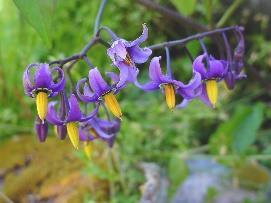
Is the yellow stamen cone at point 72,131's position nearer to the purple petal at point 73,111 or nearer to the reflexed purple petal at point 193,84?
the purple petal at point 73,111

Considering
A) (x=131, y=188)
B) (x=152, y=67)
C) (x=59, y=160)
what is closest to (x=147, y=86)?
(x=152, y=67)

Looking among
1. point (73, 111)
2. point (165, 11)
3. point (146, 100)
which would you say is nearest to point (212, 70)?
point (73, 111)

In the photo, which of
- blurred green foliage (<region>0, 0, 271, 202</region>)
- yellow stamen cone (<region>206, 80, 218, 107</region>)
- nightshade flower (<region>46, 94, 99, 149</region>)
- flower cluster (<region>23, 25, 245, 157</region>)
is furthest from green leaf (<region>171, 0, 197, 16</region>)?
nightshade flower (<region>46, 94, 99, 149</region>)

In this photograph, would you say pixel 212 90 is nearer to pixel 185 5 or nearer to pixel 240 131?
pixel 185 5

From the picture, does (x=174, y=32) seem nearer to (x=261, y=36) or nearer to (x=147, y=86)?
(x=261, y=36)

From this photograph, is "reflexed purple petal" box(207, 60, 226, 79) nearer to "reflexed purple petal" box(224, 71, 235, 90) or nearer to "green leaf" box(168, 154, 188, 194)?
"reflexed purple petal" box(224, 71, 235, 90)

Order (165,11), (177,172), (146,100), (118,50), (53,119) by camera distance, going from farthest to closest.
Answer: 1. (146,100)
2. (177,172)
3. (165,11)
4. (53,119)
5. (118,50)
